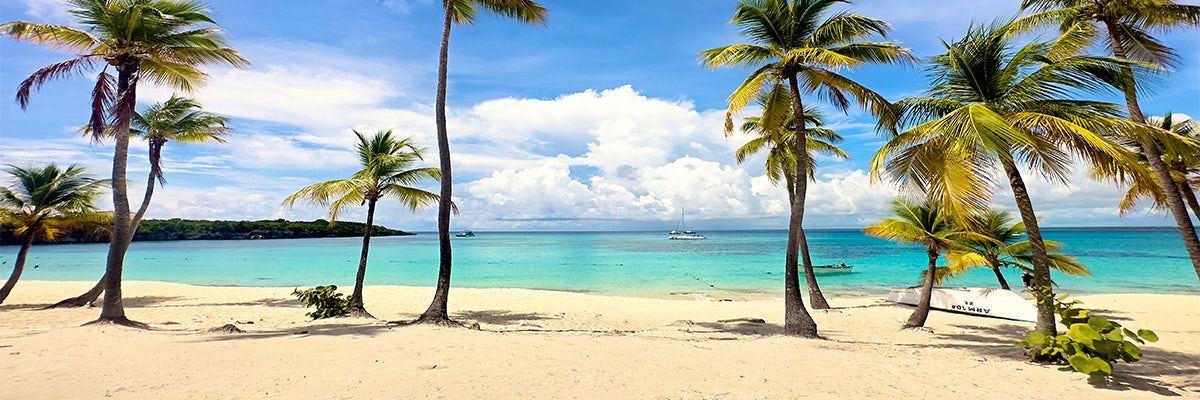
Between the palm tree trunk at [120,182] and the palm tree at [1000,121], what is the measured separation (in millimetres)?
14817

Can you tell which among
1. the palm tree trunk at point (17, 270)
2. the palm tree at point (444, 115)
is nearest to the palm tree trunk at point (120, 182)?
the palm tree at point (444, 115)

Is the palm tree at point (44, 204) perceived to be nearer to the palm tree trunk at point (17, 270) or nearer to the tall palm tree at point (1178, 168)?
the palm tree trunk at point (17, 270)

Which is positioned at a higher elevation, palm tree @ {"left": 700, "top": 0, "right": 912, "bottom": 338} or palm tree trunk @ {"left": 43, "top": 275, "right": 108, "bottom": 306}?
palm tree @ {"left": 700, "top": 0, "right": 912, "bottom": 338}

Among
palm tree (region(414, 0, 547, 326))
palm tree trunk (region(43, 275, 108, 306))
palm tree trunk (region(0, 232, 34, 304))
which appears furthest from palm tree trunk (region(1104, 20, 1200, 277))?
palm tree trunk (region(0, 232, 34, 304))

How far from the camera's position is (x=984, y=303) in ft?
45.5

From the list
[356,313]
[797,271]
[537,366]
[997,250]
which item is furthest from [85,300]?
[997,250]

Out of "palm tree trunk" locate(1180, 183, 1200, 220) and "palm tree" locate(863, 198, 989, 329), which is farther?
"palm tree" locate(863, 198, 989, 329)

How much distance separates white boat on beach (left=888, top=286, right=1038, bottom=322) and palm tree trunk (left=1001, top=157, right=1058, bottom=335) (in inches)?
240

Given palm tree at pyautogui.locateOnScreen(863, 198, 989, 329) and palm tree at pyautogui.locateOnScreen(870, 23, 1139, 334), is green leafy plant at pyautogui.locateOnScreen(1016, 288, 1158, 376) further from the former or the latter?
palm tree at pyautogui.locateOnScreen(863, 198, 989, 329)

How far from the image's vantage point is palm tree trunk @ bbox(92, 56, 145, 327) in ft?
32.9

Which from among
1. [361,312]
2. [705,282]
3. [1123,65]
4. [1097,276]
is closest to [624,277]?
[705,282]

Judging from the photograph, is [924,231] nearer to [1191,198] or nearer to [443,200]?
[1191,198]

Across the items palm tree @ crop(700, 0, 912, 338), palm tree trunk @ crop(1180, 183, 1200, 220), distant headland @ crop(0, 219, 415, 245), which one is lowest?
distant headland @ crop(0, 219, 415, 245)

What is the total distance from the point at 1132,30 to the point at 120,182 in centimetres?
2068
